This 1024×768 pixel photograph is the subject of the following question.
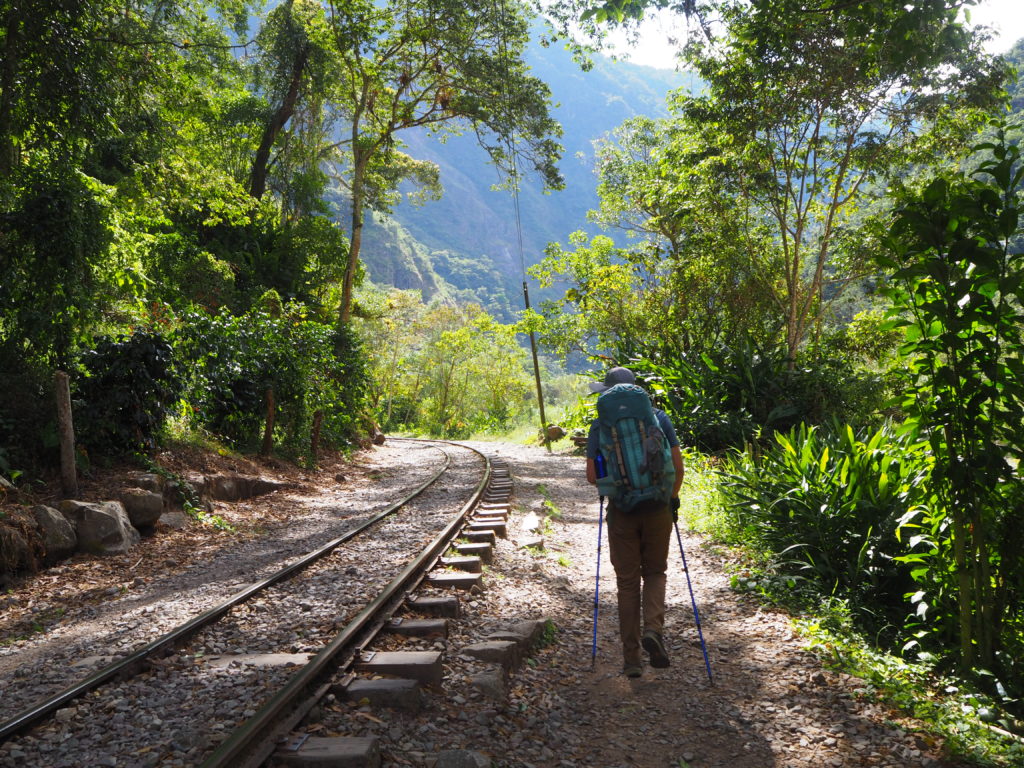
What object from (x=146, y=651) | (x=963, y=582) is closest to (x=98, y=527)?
(x=146, y=651)

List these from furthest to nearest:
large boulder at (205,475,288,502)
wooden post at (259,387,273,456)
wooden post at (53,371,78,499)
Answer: wooden post at (259,387,273,456) < large boulder at (205,475,288,502) < wooden post at (53,371,78,499)

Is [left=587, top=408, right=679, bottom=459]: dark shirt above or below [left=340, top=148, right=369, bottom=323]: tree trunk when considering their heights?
below

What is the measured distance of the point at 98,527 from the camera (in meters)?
7.11

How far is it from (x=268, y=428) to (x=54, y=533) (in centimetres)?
653

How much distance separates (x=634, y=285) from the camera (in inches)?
807

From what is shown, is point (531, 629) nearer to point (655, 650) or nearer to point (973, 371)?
point (655, 650)

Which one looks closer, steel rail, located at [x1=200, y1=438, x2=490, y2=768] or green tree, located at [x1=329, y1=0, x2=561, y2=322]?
steel rail, located at [x1=200, y1=438, x2=490, y2=768]

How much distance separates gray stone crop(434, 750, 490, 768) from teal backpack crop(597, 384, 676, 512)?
1.73 metres

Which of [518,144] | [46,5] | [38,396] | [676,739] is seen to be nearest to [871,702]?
[676,739]

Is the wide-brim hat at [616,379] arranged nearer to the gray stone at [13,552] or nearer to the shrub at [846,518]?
the shrub at [846,518]

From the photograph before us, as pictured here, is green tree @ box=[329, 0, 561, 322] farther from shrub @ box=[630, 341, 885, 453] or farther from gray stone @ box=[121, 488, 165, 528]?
gray stone @ box=[121, 488, 165, 528]

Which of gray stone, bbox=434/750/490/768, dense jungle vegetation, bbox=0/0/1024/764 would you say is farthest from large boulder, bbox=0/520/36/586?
gray stone, bbox=434/750/490/768

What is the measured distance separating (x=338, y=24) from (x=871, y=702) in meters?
19.7

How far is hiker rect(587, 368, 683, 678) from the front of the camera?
171 inches
